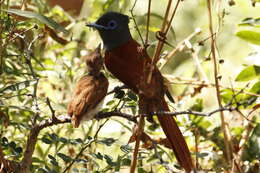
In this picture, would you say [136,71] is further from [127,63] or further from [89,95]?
[89,95]

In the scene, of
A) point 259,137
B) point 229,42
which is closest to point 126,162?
point 259,137

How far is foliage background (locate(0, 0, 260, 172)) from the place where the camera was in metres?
1.52

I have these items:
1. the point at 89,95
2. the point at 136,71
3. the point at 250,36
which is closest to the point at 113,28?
the point at 136,71

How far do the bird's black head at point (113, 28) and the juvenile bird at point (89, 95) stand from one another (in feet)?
1.42

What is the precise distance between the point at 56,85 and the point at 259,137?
99 cm

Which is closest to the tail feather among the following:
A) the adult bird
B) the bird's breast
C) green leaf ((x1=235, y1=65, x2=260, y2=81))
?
the adult bird

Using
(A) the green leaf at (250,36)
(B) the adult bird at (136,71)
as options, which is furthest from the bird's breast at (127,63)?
(A) the green leaf at (250,36)

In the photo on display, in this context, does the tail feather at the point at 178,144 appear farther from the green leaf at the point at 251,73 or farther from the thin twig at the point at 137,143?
the green leaf at the point at 251,73

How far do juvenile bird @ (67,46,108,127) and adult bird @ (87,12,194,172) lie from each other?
0.12 m

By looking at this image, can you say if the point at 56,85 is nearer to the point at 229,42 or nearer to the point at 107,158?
the point at 107,158

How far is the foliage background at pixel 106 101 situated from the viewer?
1.52 meters

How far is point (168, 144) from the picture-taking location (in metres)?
1.61

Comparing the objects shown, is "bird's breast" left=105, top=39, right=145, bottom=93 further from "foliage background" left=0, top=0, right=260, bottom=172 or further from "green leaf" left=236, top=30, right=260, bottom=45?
"green leaf" left=236, top=30, right=260, bottom=45

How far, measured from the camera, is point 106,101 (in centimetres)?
210
